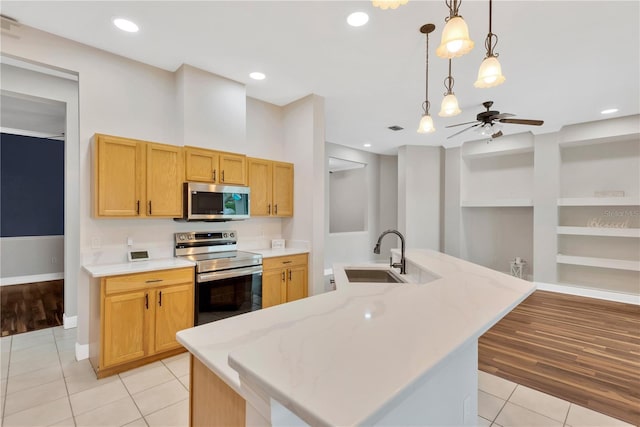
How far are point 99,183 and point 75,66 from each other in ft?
3.83

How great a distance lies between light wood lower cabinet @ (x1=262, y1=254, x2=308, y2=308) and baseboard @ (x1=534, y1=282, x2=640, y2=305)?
4671 millimetres

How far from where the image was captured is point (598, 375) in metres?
2.62

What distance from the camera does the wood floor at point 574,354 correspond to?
7.73 ft

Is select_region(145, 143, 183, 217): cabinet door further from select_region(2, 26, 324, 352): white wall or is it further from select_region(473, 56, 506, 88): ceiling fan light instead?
select_region(473, 56, 506, 88): ceiling fan light

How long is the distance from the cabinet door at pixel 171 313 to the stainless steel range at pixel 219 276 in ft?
0.28

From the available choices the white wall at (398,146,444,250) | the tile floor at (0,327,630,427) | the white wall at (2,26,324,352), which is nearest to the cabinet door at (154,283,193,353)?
the tile floor at (0,327,630,427)

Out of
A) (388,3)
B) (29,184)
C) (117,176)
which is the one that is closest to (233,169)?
(117,176)

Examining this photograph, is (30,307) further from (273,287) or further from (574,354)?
(574,354)

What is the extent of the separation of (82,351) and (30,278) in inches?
192

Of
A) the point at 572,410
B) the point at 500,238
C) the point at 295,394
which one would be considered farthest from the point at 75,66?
the point at 500,238

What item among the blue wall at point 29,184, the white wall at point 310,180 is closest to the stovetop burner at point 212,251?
the white wall at point 310,180

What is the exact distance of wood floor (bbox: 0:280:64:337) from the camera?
371 centimetres

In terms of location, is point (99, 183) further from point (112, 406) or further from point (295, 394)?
point (295, 394)

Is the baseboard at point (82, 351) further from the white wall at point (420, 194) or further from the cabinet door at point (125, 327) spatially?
the white wall at point (420, 194)
